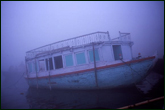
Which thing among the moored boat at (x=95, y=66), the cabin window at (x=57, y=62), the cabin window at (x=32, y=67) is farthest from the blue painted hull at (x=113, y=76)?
the cabin window at (x=32, y=67)

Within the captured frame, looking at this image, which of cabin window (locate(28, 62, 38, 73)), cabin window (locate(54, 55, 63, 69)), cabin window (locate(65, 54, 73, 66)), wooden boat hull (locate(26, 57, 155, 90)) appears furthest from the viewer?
cabin window (locate(28, 62, 38, 73))

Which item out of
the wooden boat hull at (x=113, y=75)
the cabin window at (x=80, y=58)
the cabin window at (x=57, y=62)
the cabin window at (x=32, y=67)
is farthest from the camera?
the cabin window at (x=32, y=67)

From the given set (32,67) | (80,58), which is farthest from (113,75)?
(32,67)

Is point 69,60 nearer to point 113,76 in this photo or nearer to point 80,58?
point 80,58

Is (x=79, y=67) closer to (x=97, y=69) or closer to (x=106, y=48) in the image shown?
(x=97, y=69)

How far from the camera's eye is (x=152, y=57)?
7605 mm

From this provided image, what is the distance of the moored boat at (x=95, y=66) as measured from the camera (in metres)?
7.78

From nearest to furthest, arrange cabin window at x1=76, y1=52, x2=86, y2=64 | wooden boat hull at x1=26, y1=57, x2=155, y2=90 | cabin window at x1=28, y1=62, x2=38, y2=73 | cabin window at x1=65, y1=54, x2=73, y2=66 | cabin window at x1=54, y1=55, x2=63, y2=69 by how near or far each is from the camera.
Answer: wooden boat hull at x1=26, y1=57, x2=155, y2=90
cabin window at x1=76, y1=52, x2=86, y2=64
cabin window at x1=65, y1=54, x2=73, y2=66
cabin window at x1=54, y1=55, x2=63, y2=69
cabin window at x1=28, y1=62, x2=38, y2=73

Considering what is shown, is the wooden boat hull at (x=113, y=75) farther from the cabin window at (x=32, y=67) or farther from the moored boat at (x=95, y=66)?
the cabin window at (x=32, y=67)

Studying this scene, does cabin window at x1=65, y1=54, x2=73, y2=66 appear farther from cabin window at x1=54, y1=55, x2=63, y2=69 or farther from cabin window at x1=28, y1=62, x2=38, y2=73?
cabin window at x1=28, y1=62, x2=38, y2=73

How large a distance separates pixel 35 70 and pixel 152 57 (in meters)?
12.7

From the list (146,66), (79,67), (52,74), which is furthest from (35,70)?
(146,66)

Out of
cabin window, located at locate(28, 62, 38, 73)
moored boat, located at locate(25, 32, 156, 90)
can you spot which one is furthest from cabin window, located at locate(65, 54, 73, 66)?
cabin window, located at locate(28, 62, 38, 73)

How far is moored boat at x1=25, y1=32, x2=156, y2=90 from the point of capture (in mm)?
7777
